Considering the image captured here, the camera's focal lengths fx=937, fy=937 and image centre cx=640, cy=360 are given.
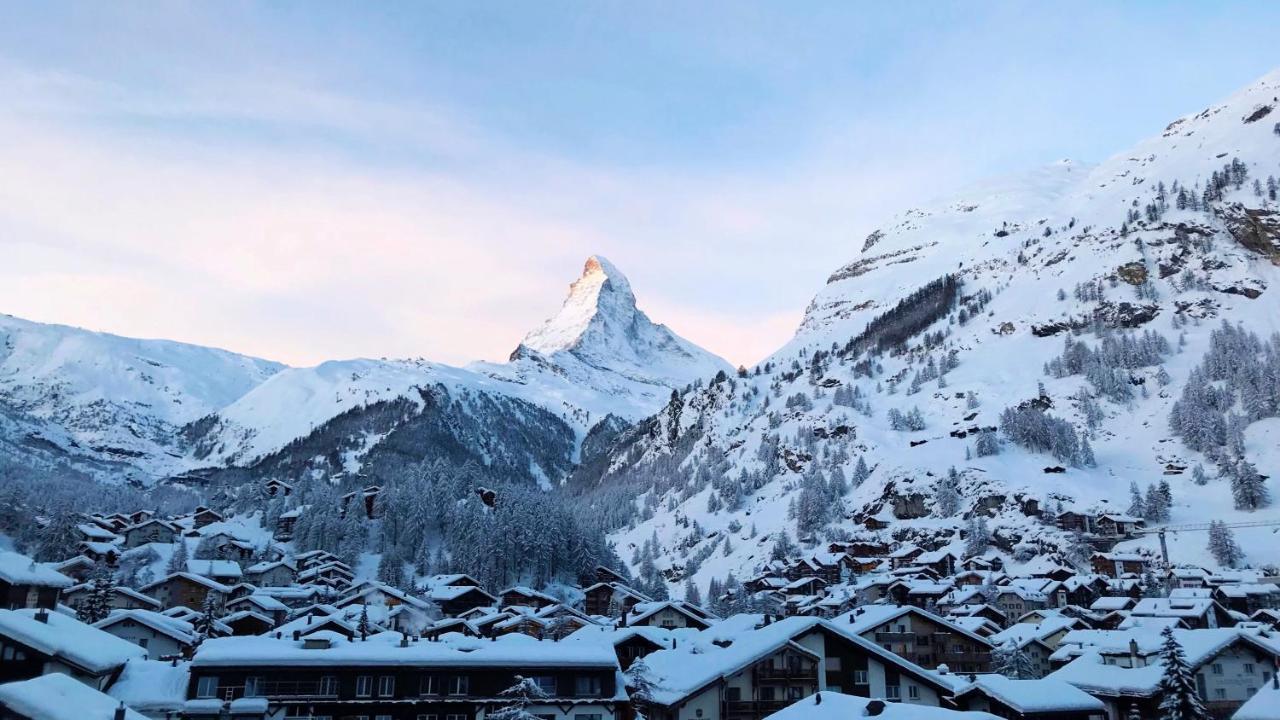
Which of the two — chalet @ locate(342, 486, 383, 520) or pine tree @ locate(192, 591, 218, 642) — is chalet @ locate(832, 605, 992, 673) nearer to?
pine tree @ locate(192, 591, 218, 642)

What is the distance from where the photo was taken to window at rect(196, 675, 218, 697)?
1722 inches

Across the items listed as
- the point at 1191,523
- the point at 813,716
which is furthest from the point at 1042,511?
the point at 813,716

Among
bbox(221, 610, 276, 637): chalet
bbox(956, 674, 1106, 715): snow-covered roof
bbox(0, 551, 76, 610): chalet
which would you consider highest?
bbox(0, 551, 76, 610): chalet

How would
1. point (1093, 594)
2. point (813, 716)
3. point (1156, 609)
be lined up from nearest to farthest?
point (813, 716) → point (1156, 609) → point (1093, 594)

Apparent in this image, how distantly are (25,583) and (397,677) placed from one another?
21106 millimetres

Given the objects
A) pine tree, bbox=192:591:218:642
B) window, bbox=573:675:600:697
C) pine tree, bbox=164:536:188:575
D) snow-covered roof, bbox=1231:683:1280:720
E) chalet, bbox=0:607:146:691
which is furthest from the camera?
pine tree, bbox=164:536:188:575

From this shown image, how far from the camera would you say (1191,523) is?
13850 cm

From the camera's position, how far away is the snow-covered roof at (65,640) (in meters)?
37.6

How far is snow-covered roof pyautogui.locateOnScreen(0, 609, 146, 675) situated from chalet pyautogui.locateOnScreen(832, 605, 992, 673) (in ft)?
162

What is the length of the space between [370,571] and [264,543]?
25.4 meters

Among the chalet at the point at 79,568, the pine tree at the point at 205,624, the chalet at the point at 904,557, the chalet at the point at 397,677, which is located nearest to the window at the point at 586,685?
the chalet at the point at 397,677

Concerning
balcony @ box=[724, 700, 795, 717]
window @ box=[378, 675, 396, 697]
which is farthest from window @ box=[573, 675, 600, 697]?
window @ box=[378, 675, 396, 697]

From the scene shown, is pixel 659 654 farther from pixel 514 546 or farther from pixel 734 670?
pixel 514 546

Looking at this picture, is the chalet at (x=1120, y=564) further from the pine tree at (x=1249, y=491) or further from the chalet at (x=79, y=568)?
the chalet at (x=79, y=568)
